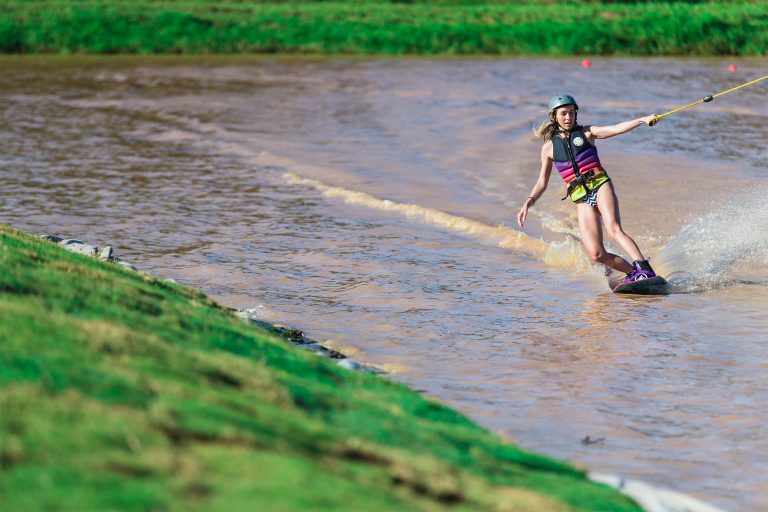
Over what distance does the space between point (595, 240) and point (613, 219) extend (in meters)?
0.25

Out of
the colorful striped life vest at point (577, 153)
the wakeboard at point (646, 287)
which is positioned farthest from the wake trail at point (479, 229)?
the wakeboard at point (646, 287)

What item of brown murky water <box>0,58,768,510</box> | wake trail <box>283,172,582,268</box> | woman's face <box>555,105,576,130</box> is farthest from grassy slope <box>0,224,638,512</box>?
wake trail <box>283,172,582,268</box>

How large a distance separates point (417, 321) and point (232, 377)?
13.2ft

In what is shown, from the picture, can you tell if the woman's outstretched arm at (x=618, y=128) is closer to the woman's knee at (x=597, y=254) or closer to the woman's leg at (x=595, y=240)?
the woman's leg at (x=595, y=240)

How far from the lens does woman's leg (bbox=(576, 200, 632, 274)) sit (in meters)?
10.2

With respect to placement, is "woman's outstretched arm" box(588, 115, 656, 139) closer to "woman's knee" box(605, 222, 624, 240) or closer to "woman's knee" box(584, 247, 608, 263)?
"woman's knee" box(605, 222, 624, 240)

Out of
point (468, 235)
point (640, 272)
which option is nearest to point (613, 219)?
point (640, 272)

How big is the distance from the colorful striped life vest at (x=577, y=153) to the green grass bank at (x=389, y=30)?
1138 inches

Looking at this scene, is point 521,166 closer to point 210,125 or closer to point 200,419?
point 210,125

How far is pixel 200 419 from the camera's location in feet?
13.5

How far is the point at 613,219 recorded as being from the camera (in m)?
10.1

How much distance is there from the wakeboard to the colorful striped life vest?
42.7 inches

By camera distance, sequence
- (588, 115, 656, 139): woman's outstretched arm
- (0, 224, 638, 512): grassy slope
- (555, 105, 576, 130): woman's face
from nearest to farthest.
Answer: (0, 224, 638, 512): grassy slope, (588, 115, 656, 139): woman's outstretched arm, (555, 105, 576, 130): woman's face

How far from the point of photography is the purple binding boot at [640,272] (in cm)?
972
